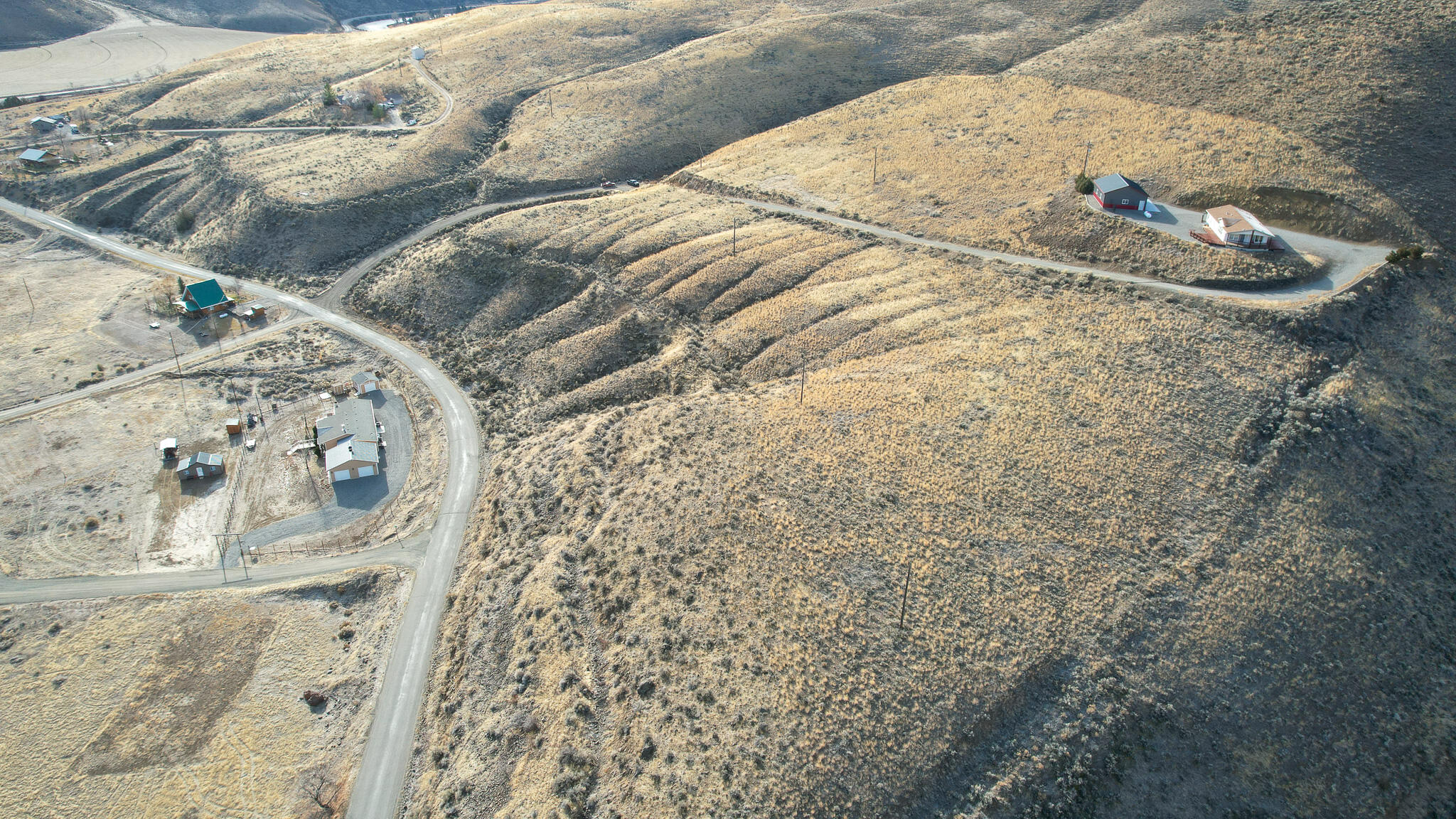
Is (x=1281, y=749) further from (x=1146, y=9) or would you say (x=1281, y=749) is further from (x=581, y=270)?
(x=1146, y=9)

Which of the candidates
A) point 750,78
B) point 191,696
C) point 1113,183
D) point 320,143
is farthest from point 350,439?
point 750,78

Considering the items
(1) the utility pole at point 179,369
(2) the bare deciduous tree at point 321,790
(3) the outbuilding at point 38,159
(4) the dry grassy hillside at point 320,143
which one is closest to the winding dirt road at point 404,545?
(2) the bare deciduous tree at point 321,790

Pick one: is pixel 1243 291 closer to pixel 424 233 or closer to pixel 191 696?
pixel 191 696

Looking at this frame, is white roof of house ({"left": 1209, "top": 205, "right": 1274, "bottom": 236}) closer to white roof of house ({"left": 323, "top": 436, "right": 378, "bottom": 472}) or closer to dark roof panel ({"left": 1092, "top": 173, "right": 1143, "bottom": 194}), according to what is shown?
dark roof panel ({"left": 1092, "top": 173, "right": 1143, "bottom": 194})

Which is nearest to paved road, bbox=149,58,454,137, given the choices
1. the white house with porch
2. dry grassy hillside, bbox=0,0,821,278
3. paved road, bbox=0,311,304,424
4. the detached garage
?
dry grassy hillside, bbox=0,0,821,278

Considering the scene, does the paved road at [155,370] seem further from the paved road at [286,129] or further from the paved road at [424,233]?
the paved road at [286,129]

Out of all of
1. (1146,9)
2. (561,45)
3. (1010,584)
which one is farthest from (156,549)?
(1146,9)
